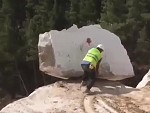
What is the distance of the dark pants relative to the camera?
36.3ft

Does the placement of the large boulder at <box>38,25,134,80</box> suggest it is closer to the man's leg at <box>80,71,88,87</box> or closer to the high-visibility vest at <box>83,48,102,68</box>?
the man's leg at <box>80,71,88,87</box>

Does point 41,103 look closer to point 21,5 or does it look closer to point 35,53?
point 35,53

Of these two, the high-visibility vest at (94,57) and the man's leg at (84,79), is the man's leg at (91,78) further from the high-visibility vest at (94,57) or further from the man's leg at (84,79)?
the high-visibility vest at (94,57)

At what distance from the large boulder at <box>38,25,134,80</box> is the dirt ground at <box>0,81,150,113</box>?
586 mm

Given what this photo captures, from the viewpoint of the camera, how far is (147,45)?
24.1 metres

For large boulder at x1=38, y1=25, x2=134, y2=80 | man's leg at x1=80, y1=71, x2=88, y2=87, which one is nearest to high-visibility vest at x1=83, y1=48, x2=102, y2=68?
man's leg at x1=80, y1=71, x2=88, y2=87

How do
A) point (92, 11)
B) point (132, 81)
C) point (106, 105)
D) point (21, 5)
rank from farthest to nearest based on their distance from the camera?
point (21, 5), point (92, 11), point (132, 81), point (106, 105)

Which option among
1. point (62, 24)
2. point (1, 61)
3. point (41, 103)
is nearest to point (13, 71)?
point (1, 61)

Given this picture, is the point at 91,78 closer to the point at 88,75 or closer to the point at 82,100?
the point at 88,75

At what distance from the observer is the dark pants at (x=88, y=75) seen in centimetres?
1108

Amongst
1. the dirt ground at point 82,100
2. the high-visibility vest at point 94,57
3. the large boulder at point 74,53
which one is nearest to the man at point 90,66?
the high-visibility vest at point 94,57

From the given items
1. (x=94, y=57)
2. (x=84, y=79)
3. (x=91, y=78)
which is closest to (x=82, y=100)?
(x=91, y=78)

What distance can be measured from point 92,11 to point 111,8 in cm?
374

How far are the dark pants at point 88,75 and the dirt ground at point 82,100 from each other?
230mm
